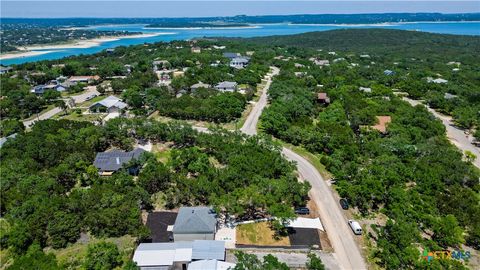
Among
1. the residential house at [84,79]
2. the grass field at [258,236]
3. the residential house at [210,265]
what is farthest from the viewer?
the residential house at [84,79]

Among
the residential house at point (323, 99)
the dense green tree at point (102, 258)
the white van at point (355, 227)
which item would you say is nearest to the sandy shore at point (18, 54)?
the residential house at point (323, 99)

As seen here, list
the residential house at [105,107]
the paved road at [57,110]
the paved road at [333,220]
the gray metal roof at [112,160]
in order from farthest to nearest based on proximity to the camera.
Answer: the residential house at [105,107] < the paved road at [57,110] < the gray metal roof at [112,160] < the paved road at [333,220]

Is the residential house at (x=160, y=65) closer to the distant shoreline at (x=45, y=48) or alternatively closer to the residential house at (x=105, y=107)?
the residential house at (x=105, y=107)

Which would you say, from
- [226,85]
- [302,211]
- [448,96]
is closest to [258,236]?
[302,211]

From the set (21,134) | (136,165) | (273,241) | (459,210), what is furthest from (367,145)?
(21,134)

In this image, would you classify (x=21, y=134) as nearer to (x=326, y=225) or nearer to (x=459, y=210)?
(x=326, y=225)

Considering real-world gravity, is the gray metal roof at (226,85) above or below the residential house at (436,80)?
above

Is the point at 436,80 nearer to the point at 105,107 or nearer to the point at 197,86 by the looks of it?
the point at 197,86
